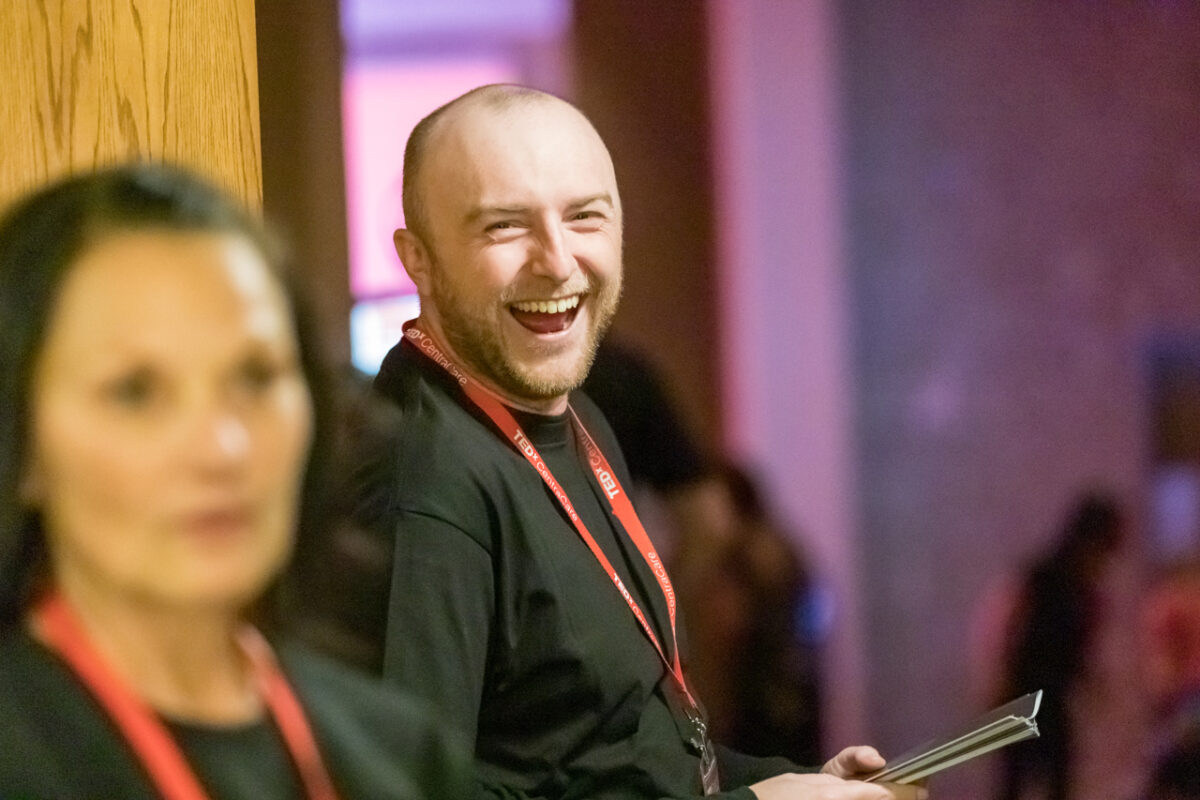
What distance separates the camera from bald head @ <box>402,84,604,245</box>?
141 cm

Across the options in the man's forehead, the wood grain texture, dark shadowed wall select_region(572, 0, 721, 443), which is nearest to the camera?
the wood grain texture

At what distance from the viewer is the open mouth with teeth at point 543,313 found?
1429 mm

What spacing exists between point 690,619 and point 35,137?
2.40m

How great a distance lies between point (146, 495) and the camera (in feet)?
2.16

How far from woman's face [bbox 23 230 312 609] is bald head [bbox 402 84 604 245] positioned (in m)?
0.75

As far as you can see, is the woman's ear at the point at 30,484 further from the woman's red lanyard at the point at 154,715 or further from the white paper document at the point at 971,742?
the white paper document at the point at 971,742

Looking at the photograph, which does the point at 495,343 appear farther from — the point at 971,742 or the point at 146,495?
the point at 146,495

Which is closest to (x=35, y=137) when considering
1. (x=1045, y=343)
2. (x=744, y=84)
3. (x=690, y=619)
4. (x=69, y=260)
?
(x=69, y=260)

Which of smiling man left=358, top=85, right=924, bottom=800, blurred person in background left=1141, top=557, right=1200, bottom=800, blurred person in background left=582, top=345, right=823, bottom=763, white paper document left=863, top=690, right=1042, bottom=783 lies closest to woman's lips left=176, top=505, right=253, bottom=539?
smiling man left=358, top=85, right=924, bottom=800

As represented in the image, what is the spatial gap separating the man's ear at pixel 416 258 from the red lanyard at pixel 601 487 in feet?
0.14

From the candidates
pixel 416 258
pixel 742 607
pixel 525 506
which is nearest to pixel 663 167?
pixel 742 607

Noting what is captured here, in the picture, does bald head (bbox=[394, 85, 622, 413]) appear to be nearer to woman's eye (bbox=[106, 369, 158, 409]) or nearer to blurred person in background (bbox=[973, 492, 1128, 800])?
woman's eye (bbox=[106, 369, 158, 409])

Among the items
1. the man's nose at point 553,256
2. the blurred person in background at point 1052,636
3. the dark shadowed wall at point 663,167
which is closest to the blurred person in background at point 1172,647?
the blurred person in background at point 1052,636

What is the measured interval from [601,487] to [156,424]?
0.87 m
